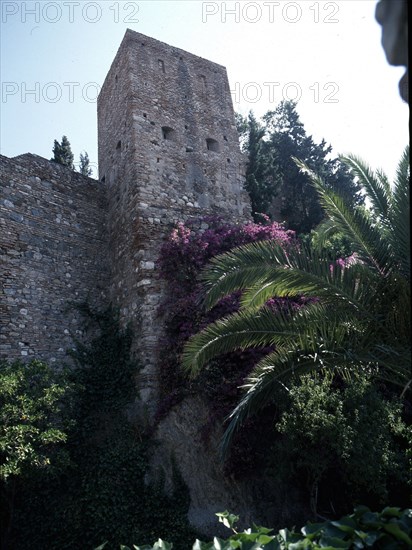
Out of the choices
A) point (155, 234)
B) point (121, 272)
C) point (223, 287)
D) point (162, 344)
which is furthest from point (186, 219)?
point (223, 287)

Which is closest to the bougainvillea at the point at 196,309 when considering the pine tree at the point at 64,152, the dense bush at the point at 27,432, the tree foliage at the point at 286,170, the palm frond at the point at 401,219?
the dense bush at the point at 27,432

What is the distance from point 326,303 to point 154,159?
639 cm

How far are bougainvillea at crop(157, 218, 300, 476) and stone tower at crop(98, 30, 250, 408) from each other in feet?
0.92

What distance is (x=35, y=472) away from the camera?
652 centimetres

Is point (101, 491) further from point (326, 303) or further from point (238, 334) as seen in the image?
point (326, 303)

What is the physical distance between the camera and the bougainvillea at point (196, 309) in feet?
25.2

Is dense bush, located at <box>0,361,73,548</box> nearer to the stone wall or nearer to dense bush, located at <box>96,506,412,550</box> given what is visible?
the stone wall

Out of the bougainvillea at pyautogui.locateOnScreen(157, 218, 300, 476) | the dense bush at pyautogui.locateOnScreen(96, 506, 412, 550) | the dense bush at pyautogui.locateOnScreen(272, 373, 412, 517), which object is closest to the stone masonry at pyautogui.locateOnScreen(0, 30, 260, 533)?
the bougainvillea at pyautogui.locateOnScreen(157, 218, 300, 476)

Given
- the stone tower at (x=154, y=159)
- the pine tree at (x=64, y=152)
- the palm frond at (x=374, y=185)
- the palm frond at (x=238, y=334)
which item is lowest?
the palm frond at (x=238, y=334)

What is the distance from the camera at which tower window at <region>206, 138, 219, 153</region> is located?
39.2ft

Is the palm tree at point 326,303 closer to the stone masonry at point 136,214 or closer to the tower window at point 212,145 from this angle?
the stone masonry at point 136,214

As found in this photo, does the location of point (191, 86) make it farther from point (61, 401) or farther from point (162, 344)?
point (61, 401)

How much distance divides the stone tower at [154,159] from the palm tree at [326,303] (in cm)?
348

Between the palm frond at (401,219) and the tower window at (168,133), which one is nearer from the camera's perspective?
the palm frond at (401,219)
